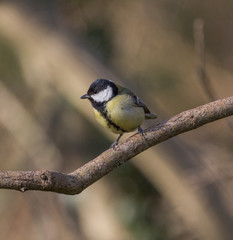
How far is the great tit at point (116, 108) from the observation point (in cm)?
300

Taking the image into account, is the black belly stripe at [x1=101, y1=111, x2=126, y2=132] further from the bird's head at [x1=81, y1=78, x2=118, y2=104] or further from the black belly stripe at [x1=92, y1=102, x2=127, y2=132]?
the bird's head at [x1=81, y1=78, x2=118, y2=104]

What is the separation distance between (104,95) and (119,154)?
876mm

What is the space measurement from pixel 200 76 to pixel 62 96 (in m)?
3.11

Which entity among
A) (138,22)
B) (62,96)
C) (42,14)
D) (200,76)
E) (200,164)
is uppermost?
(42,14)

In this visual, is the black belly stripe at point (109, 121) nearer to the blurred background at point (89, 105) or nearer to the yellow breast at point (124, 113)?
the yellow breast at point (124, 113)

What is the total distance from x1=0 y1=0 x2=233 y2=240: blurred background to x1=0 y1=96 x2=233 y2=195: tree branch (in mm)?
2225

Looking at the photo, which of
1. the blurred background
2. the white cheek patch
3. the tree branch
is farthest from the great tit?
the blurred background

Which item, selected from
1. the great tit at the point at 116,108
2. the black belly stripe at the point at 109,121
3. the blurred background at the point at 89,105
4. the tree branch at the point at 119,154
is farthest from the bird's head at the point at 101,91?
the blurred background at the point at 89,105

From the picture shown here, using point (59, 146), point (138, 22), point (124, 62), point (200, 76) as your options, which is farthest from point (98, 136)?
point (200, 76)

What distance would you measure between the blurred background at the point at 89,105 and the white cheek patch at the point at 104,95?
1575 millimetres

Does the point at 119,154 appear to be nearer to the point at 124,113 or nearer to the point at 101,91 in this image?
the point at 124,113

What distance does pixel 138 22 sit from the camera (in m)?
5.77

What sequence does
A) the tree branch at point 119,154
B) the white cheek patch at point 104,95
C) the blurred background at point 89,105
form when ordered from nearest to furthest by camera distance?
1. the tree branch at point 119,154
2. the white cheek patch at point 104,95
3. the blurred background at point 89,105

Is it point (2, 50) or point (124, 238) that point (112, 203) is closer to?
point (124, 238)
